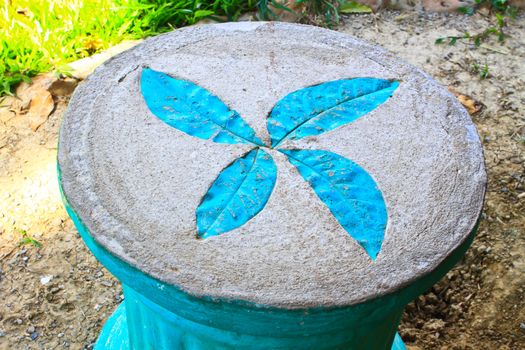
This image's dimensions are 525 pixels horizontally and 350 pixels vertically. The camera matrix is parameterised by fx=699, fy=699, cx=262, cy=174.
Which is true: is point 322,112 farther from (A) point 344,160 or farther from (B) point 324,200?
(B) point 324,200

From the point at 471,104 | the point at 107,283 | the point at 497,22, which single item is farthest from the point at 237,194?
the point at 497,22

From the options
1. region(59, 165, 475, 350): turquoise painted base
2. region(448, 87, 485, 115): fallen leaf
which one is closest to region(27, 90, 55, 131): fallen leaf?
region(59, 165, 475, 350): turquoise painted base

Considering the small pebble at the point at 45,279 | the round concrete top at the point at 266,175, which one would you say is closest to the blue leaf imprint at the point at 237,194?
the round concrete top at the point at 266,175

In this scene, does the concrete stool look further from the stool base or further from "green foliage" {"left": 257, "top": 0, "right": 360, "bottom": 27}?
"green foliage" {"left": 257, "top": 0, "right": 360, "bottom": 27}

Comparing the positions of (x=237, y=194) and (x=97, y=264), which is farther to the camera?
(x=97, y=264)

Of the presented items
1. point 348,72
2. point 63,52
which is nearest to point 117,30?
point 63,52

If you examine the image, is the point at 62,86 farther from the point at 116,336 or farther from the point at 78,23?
→ the point at 116,336
